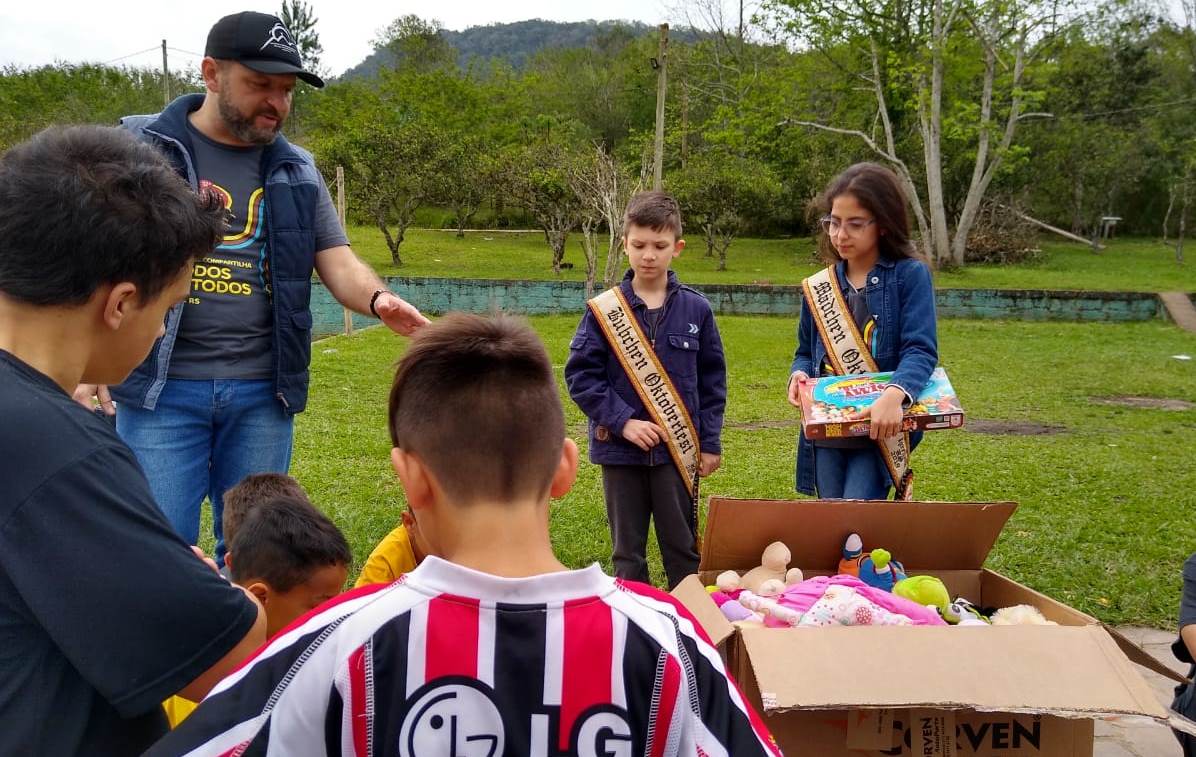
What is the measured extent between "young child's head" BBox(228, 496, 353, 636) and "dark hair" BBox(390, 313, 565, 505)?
1.14m

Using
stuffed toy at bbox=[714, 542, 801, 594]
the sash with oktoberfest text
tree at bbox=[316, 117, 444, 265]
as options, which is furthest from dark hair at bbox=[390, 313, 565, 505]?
tree at bbox=[316, 117, 444, 265]

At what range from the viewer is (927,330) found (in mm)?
3363

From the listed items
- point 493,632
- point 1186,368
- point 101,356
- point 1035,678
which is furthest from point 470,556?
point 1186,368

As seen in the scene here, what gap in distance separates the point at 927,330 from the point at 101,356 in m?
2.68

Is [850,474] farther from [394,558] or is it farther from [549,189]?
[549,189]

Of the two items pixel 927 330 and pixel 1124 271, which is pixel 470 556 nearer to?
pixel 927 330

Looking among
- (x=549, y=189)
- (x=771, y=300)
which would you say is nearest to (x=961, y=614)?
(x=771, y=300)

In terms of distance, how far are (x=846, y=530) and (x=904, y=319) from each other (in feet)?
2.75

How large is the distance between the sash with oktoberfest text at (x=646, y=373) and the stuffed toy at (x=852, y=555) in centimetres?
84

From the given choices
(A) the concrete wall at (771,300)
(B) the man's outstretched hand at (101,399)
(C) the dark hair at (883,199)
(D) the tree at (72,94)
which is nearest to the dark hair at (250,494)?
(B) the man's outstretched hand at (101,399)

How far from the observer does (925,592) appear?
2.79 meters

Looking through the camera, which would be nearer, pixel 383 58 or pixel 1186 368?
pixel 1186 368

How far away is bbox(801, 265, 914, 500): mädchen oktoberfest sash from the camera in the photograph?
11.3 ft

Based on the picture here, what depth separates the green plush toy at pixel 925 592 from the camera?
2.78 m
